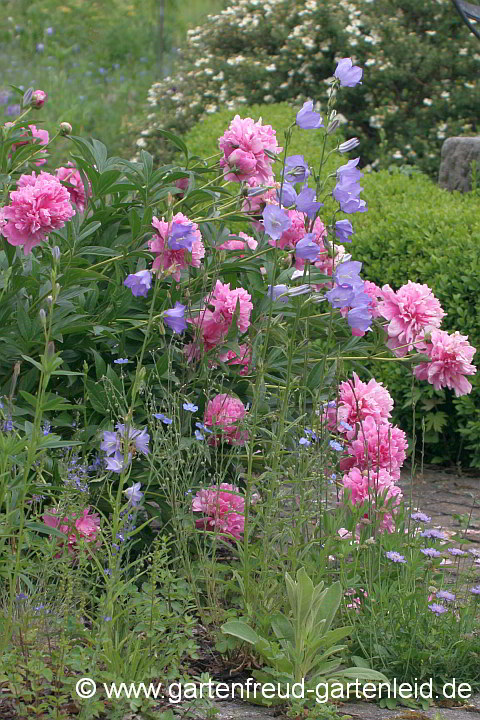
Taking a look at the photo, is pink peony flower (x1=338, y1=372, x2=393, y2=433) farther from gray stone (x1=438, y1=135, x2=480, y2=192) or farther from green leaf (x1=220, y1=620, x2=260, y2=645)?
gray stone (x1=438, y1=135, x2=480, y2=192)

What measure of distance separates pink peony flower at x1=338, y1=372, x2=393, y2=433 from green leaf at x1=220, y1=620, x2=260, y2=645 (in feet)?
2.90

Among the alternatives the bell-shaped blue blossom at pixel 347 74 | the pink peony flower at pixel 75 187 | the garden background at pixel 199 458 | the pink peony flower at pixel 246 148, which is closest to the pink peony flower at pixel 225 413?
the garden background at pixel 199 458

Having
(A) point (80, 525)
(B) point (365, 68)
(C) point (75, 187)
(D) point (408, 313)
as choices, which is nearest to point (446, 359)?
(D) point (408, 313)

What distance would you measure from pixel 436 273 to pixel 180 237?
7.55 feet

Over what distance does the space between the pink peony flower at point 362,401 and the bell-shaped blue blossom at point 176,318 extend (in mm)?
631

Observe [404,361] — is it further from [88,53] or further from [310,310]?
[88,53]

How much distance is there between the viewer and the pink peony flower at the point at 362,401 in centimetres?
308

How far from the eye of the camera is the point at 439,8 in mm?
9414

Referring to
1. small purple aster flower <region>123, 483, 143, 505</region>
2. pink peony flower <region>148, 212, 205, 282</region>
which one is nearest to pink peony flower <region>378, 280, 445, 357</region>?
pink peony flower <region>148, 212, 205, 282</region>

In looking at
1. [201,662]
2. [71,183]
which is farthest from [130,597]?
[71,183]

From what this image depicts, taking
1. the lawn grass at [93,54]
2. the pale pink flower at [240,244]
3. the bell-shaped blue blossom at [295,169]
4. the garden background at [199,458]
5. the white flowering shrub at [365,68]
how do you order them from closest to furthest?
the garden background at [199,458]
the bell-shaped blue blossom at [295,169]
the pale pink flower at [240,244]
the white flowering shrub at [365,68]
the lawn grass at [93,54]

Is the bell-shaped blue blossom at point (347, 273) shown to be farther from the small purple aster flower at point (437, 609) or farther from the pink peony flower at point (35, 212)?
the small purple aster flower at point (437, 609)

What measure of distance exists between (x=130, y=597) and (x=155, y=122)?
823cm

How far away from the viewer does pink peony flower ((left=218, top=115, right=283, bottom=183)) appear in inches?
118
